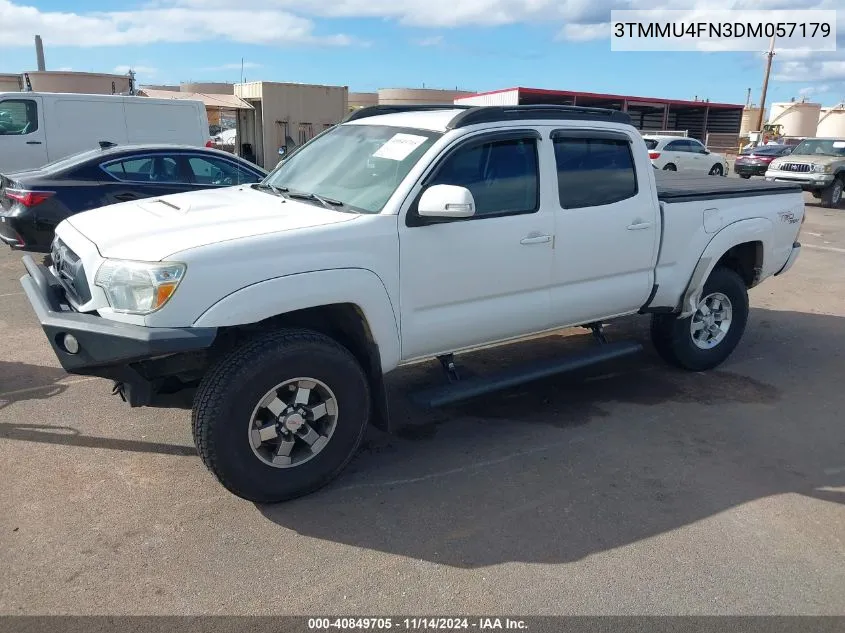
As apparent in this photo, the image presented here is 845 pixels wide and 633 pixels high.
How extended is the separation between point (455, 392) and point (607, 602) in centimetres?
151

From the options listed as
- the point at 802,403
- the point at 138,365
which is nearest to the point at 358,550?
the point at 138,365

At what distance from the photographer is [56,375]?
5.20 meters

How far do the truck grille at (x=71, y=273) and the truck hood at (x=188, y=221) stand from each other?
0.48ft

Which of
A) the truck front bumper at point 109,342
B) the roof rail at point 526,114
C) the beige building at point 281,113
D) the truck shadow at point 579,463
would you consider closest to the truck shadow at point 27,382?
the truck front bumper at point 109,342

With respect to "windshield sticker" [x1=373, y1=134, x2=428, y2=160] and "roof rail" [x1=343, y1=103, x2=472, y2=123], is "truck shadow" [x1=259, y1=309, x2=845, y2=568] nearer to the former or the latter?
"windshield sticker" [x1=373, y1=134, x2=428, y2=160]

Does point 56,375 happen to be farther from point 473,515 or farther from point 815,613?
point 815,613

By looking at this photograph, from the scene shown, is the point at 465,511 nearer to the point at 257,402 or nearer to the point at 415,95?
the point at 257,402

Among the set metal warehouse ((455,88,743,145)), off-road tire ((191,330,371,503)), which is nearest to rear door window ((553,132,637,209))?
off-road tire ((191,330,371,503))

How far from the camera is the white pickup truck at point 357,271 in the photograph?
325 cm

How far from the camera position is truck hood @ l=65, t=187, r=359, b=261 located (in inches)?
130

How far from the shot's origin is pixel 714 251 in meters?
5.33

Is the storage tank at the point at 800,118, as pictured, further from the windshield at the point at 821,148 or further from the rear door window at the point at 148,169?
the rear door window at the point at 148,169

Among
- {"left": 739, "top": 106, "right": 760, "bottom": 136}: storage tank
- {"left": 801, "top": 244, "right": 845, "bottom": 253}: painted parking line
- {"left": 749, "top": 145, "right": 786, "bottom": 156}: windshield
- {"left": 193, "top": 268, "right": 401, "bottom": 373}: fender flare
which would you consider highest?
{"left": 739, "top": 106, "right": 760, "bottom": 136}: storage tank

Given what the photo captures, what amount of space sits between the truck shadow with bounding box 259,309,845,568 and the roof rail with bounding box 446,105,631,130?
1.98 meters
